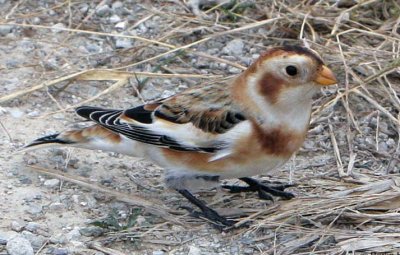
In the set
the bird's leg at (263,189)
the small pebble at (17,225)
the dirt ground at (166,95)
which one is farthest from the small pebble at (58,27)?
the small pebble at (17,225)

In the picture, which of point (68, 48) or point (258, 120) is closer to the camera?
point (258, 120)

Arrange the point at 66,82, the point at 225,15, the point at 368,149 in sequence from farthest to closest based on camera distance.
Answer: the point at 225,15 < the point at 66,82 < the point at 368,149

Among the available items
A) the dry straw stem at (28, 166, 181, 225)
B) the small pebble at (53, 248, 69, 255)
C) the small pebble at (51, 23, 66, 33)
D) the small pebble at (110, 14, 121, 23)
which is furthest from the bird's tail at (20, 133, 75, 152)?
the small pebble at (110, 14, 121, 23)

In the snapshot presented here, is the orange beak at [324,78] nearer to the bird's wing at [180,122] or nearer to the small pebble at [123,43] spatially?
the bird's wing at [180,122]

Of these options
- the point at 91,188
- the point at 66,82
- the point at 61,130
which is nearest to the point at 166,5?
the point at 66,82

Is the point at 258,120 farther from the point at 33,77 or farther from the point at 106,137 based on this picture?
the point at 33,77

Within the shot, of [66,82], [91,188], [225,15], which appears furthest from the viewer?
[225,15]
